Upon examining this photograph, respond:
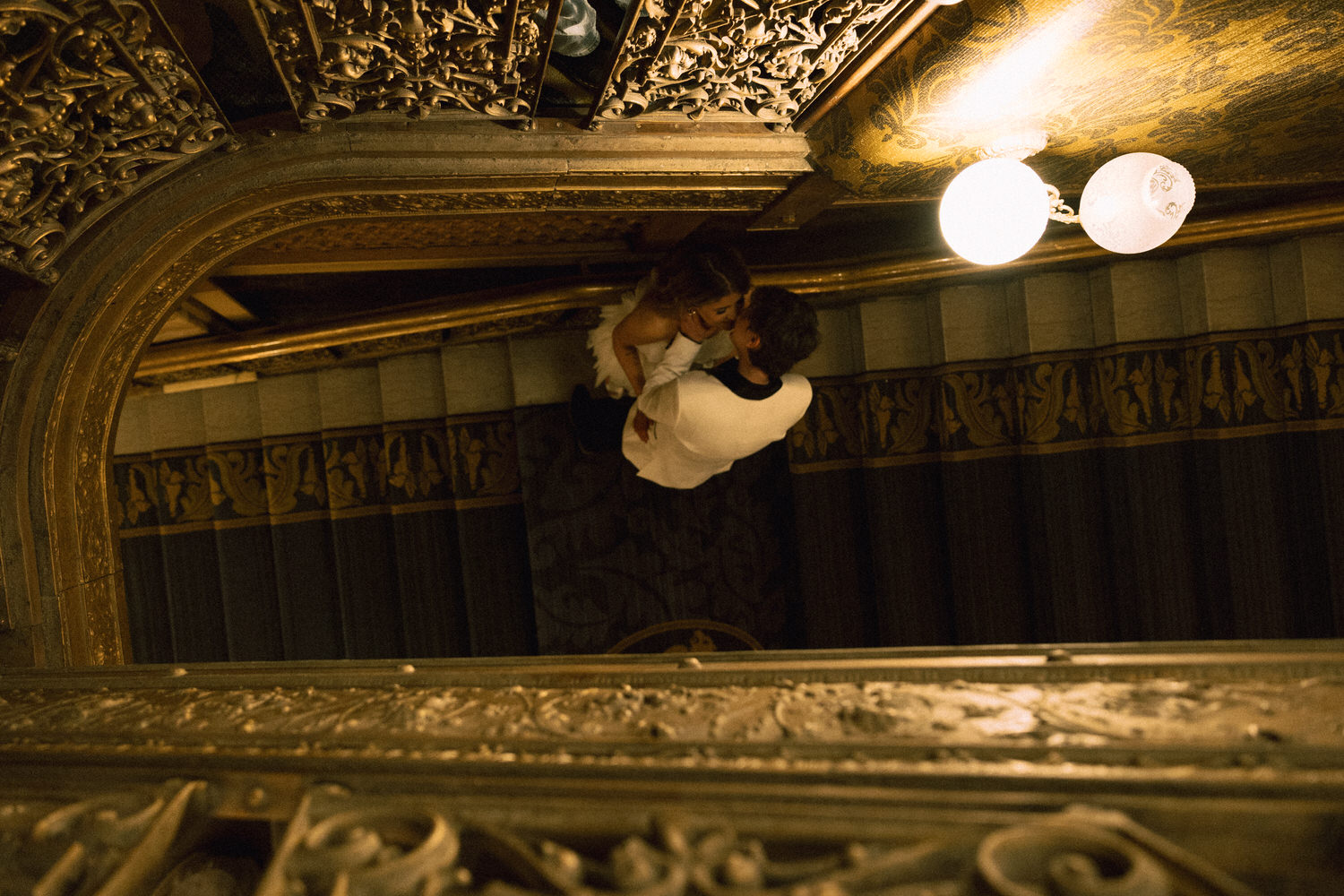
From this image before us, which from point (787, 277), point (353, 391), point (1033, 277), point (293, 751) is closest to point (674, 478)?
point (787, 277)

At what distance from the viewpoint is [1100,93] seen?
1.57 metres

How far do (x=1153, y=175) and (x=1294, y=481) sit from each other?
4.82ft

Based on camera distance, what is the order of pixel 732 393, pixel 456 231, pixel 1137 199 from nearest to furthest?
pixel 1137 199, pixel 456 231, pixel 732 393

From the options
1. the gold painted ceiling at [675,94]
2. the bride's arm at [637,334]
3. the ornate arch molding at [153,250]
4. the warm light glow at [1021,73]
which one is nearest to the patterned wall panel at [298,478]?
the bride's arm at [637,334]

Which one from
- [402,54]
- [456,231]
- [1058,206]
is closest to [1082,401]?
[1058,206]

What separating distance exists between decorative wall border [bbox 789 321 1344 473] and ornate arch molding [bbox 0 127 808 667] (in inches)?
47.9

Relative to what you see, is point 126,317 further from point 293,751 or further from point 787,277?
point 787,277

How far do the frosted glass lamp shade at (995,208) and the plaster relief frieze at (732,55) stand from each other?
555 mm

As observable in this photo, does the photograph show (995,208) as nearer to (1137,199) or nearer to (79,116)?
(1137,199)

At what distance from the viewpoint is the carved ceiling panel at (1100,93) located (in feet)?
4.27

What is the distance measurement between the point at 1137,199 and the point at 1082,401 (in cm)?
100

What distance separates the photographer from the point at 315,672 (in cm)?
94

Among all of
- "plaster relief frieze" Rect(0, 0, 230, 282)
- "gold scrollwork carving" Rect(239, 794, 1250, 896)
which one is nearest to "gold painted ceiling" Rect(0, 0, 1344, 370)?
"plaster relief frieze" Rect(0, 0, 230, 282)

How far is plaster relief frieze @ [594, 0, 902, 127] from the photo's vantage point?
1269 mm
